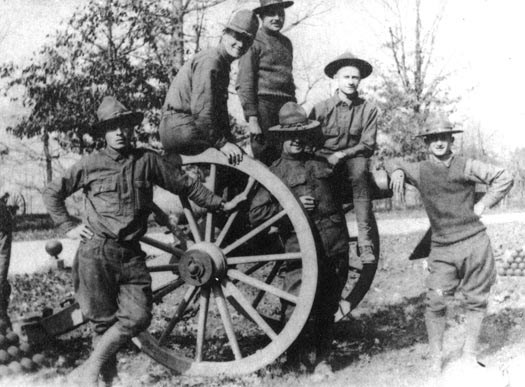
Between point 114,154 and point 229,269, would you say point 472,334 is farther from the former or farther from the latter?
point 114,154

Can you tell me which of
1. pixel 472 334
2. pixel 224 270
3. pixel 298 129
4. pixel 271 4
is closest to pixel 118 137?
pixel 224 270

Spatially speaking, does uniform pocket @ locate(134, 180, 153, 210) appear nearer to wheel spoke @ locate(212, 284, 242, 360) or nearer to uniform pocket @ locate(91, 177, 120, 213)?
uniform pocket @ locate(91, 177, 120, 213)

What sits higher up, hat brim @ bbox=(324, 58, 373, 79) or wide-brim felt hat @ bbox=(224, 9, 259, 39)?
wide-brim felt hat @ bbox=(224, 9, 259, 39)

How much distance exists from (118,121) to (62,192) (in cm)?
62

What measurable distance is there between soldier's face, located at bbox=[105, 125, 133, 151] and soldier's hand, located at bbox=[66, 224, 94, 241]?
1.93 ft

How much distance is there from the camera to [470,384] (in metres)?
4.33

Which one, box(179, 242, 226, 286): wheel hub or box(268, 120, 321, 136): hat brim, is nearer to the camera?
box(179, 242, 226, 286): wheel hub

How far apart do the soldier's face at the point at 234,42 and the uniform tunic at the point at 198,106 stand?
0.16ft

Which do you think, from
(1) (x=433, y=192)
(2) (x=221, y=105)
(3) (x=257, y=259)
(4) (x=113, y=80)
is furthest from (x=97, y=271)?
(4) (x=113, y=80)

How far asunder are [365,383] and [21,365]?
264 cm

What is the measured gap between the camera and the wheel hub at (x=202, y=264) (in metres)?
4.57

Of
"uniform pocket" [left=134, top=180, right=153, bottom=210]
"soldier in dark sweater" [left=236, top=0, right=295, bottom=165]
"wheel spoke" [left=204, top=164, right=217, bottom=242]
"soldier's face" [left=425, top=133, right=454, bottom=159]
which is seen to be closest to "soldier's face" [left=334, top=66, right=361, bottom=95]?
"soldier in dark sweater" [left=236, top=0, right=295, bottom=165]

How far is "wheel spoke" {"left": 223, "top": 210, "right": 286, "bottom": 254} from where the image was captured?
449 cm

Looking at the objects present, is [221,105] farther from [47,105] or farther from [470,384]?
[47,105]
